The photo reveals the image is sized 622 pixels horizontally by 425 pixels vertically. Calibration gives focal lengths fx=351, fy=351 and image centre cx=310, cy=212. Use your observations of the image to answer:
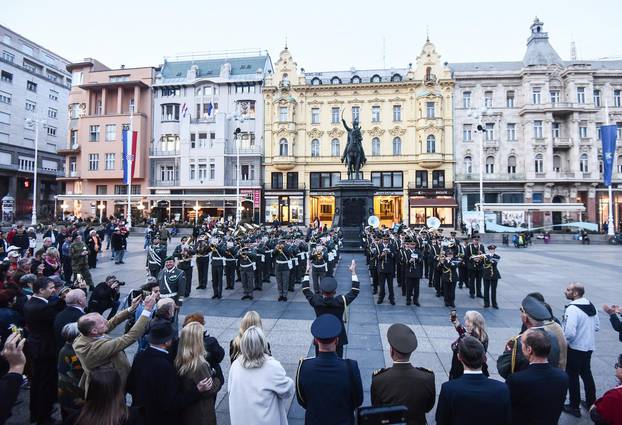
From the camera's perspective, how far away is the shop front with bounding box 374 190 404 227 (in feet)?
145

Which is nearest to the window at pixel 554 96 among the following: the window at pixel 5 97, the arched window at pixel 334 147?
the arched window at pixel 334 147

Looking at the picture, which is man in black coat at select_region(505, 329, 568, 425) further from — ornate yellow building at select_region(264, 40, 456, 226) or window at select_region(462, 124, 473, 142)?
window at select_region(462, 124, 473, 142)

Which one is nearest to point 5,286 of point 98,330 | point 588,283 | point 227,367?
point 98,330

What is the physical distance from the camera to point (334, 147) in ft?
151

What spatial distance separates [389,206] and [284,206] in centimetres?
1351

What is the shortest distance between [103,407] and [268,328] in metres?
5.76

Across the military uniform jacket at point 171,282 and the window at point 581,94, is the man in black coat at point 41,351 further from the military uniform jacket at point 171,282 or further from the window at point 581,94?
the window at point 581,94

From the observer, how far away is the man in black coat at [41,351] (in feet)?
14.4

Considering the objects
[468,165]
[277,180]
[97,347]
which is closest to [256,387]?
[97,347]

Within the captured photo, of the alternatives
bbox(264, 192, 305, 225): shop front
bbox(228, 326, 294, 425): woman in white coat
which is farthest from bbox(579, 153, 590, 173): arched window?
bbox(228, 326, 294, 425): woman in white coat

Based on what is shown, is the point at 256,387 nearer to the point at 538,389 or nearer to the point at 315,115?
the point at 538,389

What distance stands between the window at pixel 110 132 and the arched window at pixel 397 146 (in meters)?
37.0

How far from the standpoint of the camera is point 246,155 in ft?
151

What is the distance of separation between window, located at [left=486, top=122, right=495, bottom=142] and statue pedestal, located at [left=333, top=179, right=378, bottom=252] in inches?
1165
